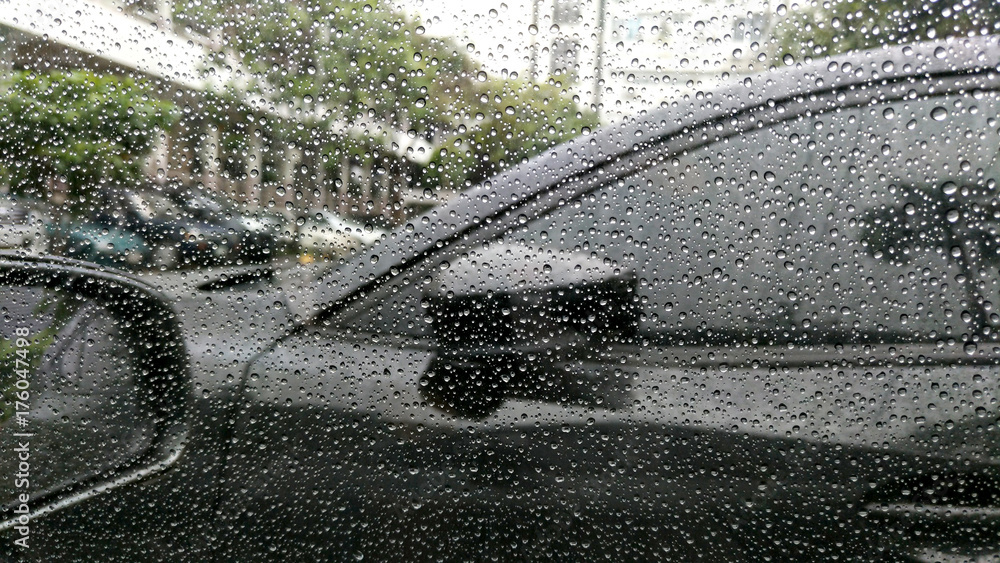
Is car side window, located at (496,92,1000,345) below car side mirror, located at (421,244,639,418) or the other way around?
the other way around

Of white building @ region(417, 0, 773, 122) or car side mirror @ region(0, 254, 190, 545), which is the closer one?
white building @ region(417, 0, 773, 122)

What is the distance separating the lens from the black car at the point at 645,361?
1227 mm

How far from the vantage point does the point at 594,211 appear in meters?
1.29

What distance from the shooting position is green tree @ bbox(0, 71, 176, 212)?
141 cm

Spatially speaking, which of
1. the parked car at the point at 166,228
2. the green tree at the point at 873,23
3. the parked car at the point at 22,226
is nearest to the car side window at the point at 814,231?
the green tree at the point at 873,23

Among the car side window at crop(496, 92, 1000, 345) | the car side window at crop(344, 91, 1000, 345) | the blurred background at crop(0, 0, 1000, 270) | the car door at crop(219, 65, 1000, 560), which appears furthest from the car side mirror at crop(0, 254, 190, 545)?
the car side window at crop(496, 92, 1000, 345)

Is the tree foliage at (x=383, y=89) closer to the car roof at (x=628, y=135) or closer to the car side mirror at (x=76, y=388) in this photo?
the car roof at (x=628, y=135)

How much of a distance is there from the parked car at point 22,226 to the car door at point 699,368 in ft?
2.23

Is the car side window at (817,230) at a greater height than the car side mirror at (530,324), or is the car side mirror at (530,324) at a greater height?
the car side window at (817,230)

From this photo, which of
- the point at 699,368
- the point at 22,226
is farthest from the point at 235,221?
the point at 699,368

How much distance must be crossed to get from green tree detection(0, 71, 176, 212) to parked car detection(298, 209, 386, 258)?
428 mm

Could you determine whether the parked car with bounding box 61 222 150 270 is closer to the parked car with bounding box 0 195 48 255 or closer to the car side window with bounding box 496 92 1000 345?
the parked car with bounding box 0 195 48 255

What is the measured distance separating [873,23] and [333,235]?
1220 mm

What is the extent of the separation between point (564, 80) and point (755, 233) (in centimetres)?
52
